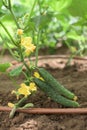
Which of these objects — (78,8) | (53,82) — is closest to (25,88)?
(53,82)

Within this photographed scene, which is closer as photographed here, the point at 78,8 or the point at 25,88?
the point at 25,88

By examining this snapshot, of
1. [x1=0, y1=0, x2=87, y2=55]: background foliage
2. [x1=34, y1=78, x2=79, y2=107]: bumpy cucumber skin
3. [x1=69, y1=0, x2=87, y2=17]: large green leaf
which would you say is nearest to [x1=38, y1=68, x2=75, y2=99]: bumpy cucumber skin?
[x1=34, y1=78, x2=79, y2=107]: bumpy cucumber skin

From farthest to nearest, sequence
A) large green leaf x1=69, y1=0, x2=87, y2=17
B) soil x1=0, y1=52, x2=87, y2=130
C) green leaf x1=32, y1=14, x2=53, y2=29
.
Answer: large green leaf x1=69, y1=0, x2=87, y2=17, green leaf x1=32, y1=14, x2=53, y2=29, soil x1=0, y1=52, x2=87, y2=130

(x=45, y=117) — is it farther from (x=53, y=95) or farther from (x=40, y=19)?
(x=40, y=19)

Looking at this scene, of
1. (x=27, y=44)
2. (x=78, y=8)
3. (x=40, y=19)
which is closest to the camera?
(x=27, y=44)

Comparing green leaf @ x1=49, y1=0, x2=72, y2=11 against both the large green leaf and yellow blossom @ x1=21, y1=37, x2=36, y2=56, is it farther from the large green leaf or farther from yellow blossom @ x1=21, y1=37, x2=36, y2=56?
yellow blossom @ x1=21, y1=37, x2=36, y2=56

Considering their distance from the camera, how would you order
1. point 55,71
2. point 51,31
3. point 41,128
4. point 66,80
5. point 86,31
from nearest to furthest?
point 41,128
point 66,80
point 55,71
point 51,31
point 86,31

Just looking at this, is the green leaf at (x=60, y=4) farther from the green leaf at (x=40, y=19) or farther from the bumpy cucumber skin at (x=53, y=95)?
the bumpy cucumber skin at (x=53, y=95)

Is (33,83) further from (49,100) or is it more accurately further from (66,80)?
(66,80)

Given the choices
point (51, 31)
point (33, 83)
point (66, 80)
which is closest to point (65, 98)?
point (33, 83)
